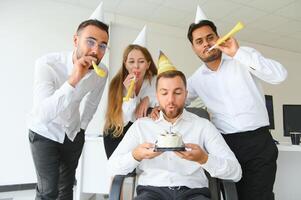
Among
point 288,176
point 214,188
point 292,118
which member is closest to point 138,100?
point 214,188

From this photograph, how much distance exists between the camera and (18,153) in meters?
3.24

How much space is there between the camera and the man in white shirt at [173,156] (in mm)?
1169

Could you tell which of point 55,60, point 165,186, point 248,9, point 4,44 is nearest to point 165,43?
point 248,9

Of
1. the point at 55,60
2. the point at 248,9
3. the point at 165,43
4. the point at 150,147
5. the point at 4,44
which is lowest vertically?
the point at 150,147

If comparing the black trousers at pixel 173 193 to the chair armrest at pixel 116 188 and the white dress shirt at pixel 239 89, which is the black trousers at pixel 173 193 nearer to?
the chair armrest at pixel 116 188

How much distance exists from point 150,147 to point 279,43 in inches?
214

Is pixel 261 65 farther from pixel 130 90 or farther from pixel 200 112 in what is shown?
pixel 130 90

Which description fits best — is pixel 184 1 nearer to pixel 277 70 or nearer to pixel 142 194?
pixel 277 70

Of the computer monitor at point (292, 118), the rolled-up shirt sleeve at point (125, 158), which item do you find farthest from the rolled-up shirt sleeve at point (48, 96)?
the computer monitor at point (292, 118)

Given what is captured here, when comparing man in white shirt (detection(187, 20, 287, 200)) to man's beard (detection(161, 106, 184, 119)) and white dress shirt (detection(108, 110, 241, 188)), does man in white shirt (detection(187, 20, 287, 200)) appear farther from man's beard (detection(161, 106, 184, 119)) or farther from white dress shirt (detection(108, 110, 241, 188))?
man's beard (detection(161, 106, 184, 119))

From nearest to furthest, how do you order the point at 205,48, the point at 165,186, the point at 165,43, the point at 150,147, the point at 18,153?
the point at 150,147, the point at 165,186, the point at 205,48, the point at 18,153, the point at 165,43

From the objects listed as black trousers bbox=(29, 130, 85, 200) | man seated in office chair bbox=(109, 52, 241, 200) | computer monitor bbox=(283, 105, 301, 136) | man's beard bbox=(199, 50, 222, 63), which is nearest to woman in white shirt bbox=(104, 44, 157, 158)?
man seated in office chair bbox=(109, 52, 241, 200)

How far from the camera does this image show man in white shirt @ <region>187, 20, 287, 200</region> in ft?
4.47

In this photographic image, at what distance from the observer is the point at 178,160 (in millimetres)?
1307
